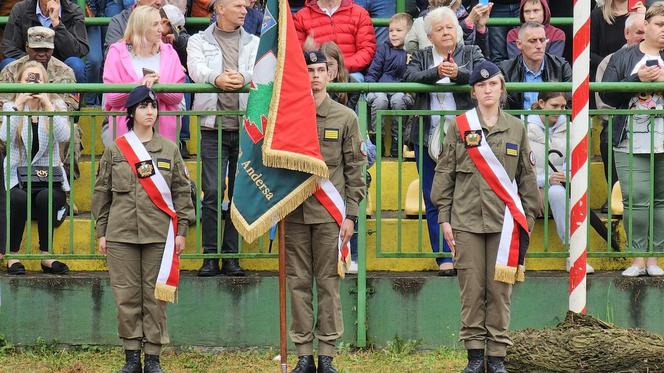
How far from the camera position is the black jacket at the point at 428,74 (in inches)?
396

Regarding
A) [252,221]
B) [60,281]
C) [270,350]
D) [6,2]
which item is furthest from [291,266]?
[6,2]

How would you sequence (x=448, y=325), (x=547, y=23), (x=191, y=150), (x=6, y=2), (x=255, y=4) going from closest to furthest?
1. (x=448, y=325)
2. (x=191, y=150)
3. (x=547, y=23)
4. (x=255, y=4)
5. (x=6, y=2)

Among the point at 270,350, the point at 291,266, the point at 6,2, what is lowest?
the point at 270,350

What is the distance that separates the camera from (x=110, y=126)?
10.4m

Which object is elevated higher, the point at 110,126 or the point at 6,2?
the point at 6,2

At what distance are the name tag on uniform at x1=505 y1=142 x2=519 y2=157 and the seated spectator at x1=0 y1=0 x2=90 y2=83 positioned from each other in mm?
4932

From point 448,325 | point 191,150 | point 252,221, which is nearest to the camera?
point 252,221

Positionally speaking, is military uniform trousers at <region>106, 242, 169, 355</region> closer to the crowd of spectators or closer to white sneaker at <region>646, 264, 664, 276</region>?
the crowd of spectators

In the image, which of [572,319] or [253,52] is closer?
[572,319]

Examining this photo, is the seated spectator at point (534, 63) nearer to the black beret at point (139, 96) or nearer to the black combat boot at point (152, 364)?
the black beret at point (139, 96)

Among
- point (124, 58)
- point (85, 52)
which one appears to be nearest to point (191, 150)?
point (124, 58)

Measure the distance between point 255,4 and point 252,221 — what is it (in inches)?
184

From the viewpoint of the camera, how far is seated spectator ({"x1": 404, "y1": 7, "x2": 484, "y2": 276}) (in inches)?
396

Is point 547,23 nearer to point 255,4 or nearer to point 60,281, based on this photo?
point 255,4
